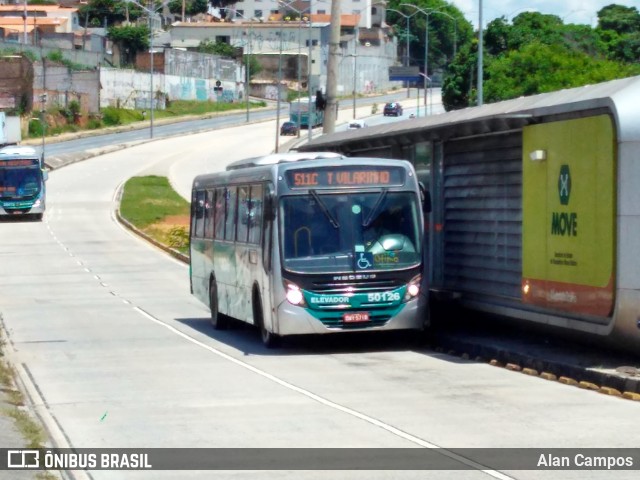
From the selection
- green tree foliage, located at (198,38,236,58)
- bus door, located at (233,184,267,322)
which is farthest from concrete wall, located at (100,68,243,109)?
bus door, located at (233,184,267,322)

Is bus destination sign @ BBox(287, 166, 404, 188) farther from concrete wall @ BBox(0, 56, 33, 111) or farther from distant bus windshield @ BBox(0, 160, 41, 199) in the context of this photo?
concrete wall @ BBox(0, 56, 33, 111)

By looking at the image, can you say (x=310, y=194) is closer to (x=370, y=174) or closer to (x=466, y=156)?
(x=370, y=174)

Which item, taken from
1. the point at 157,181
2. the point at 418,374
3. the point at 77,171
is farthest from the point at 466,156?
the point at 77,171

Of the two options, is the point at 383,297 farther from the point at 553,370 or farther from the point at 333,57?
the point at 333,57

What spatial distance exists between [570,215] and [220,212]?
8.86 meters

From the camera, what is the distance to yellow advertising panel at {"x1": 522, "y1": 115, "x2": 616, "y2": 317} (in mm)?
14938

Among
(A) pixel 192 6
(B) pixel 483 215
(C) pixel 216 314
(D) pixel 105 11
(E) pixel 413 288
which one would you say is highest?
(A) pixel 192 6

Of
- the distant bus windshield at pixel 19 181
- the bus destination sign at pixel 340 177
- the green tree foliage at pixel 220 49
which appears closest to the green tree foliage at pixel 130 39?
the green tree foliage at pixel 220 49

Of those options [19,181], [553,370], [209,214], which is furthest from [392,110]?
[553,370]

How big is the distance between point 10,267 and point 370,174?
946 inches

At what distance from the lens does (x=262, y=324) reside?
20.0 m

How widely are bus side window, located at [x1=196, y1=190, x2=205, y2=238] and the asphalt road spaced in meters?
1.81

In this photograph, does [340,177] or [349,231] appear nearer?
[349,231]

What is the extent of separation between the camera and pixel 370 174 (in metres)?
19.3
